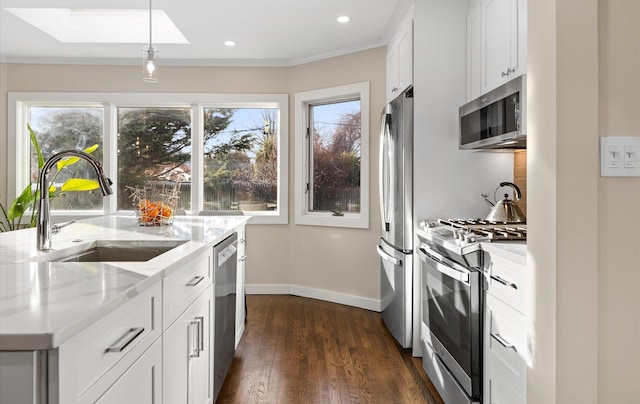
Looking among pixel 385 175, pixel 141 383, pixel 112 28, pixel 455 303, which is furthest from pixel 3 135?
pixel 455 303

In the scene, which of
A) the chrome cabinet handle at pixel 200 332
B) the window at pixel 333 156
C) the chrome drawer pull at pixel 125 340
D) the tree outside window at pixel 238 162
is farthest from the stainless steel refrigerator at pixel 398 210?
the chrome drawer pull at pixel 125 340

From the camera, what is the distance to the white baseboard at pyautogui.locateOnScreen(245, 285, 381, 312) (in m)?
4.21

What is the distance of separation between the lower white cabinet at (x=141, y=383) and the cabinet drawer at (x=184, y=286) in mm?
126

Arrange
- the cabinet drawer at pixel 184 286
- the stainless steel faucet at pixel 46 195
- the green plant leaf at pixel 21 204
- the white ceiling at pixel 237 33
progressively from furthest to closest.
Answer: the green plant leaf at pixel 21 204 < the white ceiling at pixel 237 33 < the stainless steel faucet at pixel 46 195 < the cabinet drawer at pixel 184 286

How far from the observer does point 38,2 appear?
3311 millimetres

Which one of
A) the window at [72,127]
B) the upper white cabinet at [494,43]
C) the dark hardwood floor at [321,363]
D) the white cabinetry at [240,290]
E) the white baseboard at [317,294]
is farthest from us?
the window at [72,127]

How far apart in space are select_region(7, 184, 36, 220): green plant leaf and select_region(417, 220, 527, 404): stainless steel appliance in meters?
4.03

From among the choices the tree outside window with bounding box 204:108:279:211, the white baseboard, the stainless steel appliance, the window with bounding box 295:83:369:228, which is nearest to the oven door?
the stainless steel appliance

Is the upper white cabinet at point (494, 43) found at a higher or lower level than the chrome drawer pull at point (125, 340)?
higher

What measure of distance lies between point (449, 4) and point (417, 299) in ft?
6.73

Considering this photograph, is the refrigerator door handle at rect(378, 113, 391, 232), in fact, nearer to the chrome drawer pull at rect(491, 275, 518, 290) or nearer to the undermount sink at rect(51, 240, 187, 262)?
the chrome drawer pull at rect(491, 275, 518, 290)

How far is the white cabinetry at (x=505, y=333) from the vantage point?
5.26 ft

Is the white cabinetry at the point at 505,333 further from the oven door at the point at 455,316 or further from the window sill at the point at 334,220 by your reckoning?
the window sill at the point at 334,220
